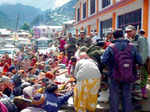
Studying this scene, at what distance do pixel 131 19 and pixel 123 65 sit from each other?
21.4ft

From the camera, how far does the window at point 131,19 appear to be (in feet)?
29.4

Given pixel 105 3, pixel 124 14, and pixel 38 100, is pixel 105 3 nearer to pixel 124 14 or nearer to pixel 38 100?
pixel 124 14

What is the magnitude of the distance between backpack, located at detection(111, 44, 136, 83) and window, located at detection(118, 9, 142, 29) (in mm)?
5412

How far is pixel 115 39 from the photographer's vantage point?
4.14m

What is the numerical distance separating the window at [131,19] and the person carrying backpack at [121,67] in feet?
17.4

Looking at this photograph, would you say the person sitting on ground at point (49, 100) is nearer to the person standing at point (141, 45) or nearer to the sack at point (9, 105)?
the sack at point (9, 105)

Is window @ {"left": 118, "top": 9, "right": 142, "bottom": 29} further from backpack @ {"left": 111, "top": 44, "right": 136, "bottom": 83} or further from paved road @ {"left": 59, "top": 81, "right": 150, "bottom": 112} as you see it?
backpack @ {"left": 111, "top": 44, "right": 136, "bottom": 83}

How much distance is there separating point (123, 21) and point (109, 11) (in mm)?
1479

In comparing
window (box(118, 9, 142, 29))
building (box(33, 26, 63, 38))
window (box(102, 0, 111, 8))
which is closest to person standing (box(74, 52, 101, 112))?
window (box(118, 9, 142, 29))

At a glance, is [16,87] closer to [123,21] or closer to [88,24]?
[123,21]

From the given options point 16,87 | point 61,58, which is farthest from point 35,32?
point 16,87

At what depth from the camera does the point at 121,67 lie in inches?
153

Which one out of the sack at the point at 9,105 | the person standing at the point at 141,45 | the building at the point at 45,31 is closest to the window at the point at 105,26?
the person standing at the point at 141,45

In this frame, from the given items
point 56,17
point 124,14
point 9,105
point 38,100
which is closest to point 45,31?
point 56,17
